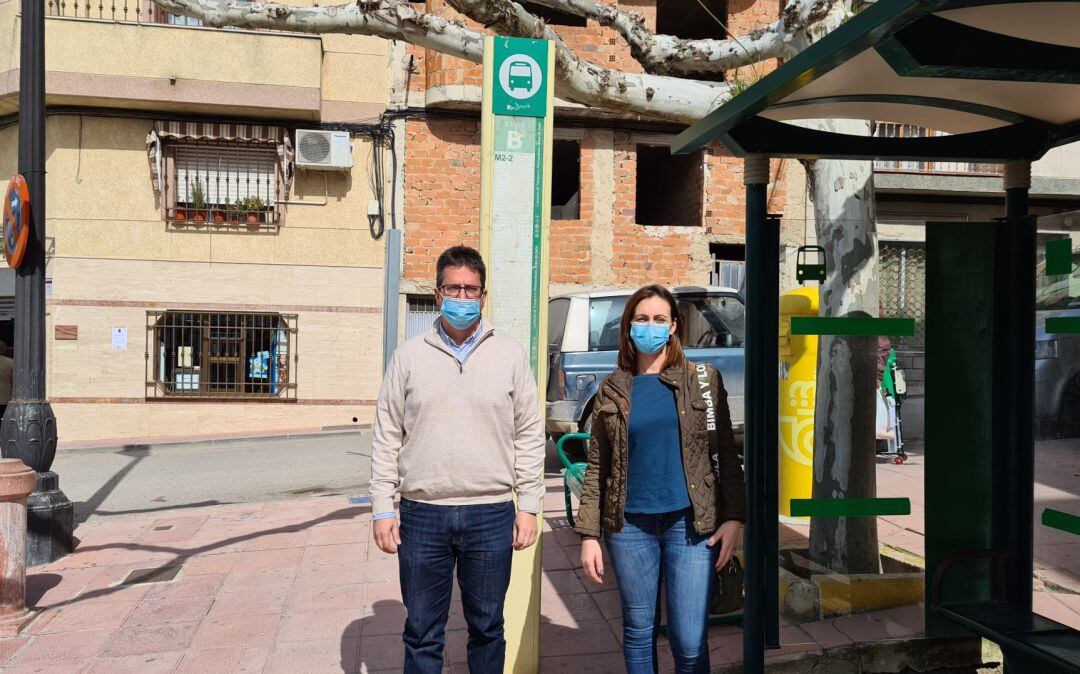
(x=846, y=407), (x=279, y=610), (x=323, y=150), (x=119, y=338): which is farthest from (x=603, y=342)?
(x=119, y=338)

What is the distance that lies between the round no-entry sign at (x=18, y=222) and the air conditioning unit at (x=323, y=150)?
7.83m

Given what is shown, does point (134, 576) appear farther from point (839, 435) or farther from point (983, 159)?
point (983, 159)

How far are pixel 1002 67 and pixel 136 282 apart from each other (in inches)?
563

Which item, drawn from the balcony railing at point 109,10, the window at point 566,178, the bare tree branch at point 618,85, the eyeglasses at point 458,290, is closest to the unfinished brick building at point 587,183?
the window at point 566,178

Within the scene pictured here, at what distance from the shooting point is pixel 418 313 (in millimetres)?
14844

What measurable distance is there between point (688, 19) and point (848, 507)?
15.6 m

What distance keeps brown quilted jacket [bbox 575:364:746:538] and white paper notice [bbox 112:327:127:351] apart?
43.4 ft

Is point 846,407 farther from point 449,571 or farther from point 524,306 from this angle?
point 449,571

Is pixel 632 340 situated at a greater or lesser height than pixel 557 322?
lesser

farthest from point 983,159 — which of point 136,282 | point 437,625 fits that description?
point 136,282

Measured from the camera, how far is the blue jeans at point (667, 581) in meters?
2.93

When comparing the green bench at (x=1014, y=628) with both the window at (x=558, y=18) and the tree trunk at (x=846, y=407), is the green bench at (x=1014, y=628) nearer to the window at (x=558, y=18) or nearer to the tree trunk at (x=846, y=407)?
the tree trunk at (x=846, y=407)

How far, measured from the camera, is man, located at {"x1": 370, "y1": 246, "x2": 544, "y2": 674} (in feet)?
10.00

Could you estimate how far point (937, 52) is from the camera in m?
2.48
